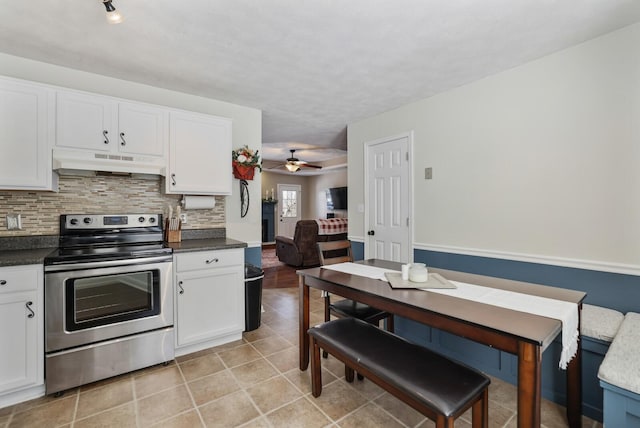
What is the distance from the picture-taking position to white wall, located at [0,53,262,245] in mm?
2445

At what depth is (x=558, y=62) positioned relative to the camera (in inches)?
92.3

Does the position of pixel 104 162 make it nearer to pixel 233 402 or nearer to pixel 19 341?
pixel 19 341

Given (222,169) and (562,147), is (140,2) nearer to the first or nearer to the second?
(222,169)

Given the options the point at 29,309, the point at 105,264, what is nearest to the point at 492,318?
the point at 105,264

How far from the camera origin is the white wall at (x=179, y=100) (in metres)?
2.45

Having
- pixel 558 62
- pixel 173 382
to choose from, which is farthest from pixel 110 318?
pixel 558 62

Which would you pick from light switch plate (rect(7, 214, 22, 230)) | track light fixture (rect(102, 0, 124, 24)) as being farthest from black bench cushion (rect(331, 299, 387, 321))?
light switch plate (rect(7, 214, 22, 230))

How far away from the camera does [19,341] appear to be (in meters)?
1.89

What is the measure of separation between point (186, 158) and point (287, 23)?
1.52m

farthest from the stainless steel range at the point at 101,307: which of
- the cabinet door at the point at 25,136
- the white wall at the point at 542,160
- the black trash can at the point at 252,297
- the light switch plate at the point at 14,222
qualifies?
the white wall at the point at 542,160

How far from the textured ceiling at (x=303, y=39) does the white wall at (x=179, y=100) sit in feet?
0.34

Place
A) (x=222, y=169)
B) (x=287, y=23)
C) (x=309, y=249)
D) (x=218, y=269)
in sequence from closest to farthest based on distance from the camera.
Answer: (x=287, y=23)
(x=218, y=269)
(x=222, y=169)
(x=309, y=249)

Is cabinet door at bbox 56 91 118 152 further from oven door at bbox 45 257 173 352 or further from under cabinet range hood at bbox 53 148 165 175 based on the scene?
oven door at bbox 45 257 173 352

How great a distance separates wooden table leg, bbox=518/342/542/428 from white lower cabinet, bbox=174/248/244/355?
2.22 m
